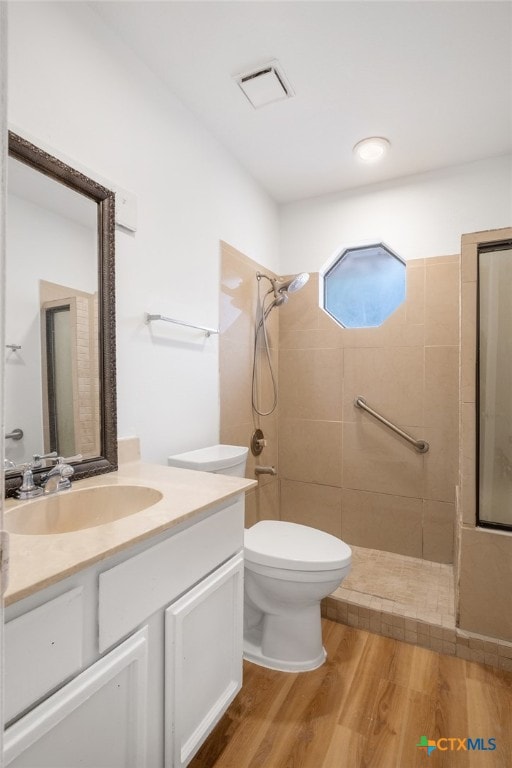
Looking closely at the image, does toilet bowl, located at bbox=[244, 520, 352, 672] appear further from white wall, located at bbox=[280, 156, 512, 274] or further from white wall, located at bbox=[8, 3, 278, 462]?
white wall, located at bbox=[280, 156, 512, 274]

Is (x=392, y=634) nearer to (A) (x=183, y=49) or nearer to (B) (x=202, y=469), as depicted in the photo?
(B) (x=202, y=469)

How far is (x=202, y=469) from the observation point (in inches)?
64.4

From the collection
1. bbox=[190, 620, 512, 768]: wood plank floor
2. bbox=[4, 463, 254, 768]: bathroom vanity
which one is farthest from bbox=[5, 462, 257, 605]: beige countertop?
bbox=[190, 620, 512, 768]: wood plank floor

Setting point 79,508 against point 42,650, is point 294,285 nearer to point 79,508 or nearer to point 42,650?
point 79,508

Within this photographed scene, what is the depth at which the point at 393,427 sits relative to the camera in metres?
2.44

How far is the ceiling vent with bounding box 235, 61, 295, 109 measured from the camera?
1.63m

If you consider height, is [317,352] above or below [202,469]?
above

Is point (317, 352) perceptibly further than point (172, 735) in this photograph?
Yes

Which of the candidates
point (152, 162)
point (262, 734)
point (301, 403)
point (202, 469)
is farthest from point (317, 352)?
point (262, 734)

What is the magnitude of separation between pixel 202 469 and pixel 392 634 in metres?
1.19

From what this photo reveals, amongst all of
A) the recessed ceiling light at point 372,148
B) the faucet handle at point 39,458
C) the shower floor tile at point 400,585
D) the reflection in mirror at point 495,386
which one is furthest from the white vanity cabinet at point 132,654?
the recessed ceiling light at point 372,148

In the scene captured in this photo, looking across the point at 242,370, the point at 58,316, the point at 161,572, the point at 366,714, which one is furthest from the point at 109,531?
the point at 242,370

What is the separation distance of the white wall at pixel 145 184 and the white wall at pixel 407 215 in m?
0.65

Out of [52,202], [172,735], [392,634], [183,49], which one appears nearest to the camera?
[172,735]
